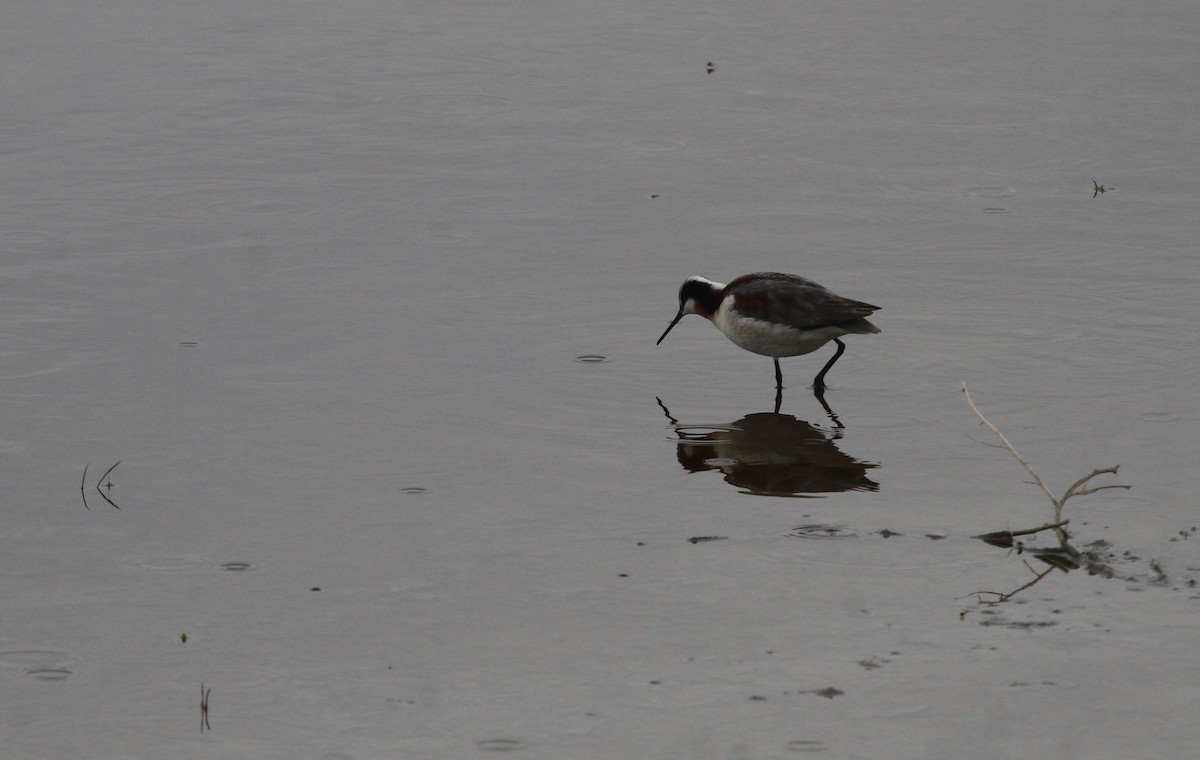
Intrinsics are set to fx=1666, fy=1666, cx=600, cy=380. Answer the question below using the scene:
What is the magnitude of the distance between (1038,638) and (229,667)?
3.15 metres

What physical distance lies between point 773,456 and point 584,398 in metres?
1.34

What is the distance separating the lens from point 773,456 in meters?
9.19

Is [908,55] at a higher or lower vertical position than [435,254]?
higher

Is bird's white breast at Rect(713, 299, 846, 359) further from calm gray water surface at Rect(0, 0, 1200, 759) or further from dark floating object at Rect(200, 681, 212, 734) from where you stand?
dark floating object at Rect(200, 681, 212, 734)

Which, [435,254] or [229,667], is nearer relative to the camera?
[229,667]

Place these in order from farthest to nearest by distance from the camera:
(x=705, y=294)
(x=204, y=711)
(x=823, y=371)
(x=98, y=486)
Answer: (x=705, y=294) < (x=823, y=371) < (x=98, y=486) < (x=204, y=711)

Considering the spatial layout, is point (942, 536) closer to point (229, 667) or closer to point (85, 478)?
point (229, 667)

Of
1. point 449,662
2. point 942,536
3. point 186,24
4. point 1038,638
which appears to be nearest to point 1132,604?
point 1038,638

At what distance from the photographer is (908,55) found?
19.0 m

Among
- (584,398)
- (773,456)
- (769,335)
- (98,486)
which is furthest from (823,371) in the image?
(98,486)

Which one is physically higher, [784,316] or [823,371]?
[784,316]

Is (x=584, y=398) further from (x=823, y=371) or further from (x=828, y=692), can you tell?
(x=828, y=692)

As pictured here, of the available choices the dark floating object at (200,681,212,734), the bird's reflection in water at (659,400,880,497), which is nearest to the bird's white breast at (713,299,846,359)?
the bird's reflection in water at (659,400,880,497)

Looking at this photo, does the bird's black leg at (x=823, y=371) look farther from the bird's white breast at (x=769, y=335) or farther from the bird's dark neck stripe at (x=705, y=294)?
the bird's dark neck stripe at (x=705, y=294)
